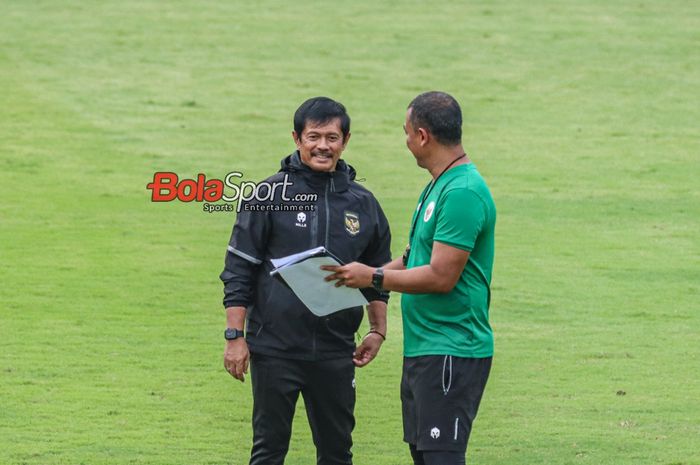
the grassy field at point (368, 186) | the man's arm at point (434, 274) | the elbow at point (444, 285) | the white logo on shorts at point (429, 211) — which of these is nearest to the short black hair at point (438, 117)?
the white logo on shorts at point (429, 211)

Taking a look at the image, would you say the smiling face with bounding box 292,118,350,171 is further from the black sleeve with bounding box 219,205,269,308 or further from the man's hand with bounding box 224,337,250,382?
the man's hand with bounding box 224,337,250,382

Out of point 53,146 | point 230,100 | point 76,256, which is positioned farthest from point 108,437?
point 230,100

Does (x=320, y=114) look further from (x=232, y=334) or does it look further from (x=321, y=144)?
(x=232, y=334)

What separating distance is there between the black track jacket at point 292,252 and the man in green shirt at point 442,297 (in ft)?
1.74

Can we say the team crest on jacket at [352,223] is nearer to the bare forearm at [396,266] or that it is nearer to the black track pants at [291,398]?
the bare forearm at [396,266]

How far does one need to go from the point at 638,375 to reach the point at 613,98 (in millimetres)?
13050

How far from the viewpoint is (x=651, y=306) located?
13.8 metres

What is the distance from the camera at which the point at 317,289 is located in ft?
21.2

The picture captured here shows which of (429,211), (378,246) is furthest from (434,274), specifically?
(378,246)

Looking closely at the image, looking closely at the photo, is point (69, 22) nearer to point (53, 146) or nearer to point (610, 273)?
point (53, 146)

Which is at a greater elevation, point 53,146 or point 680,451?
point 53,146

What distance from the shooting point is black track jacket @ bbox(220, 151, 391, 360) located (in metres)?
6.77

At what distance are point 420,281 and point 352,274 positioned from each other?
347mm

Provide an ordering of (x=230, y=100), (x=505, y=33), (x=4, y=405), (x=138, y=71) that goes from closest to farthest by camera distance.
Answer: (x=4, y=405) → (x=230, y=100) → (x=138, y=71) → (x=505, y=33)
